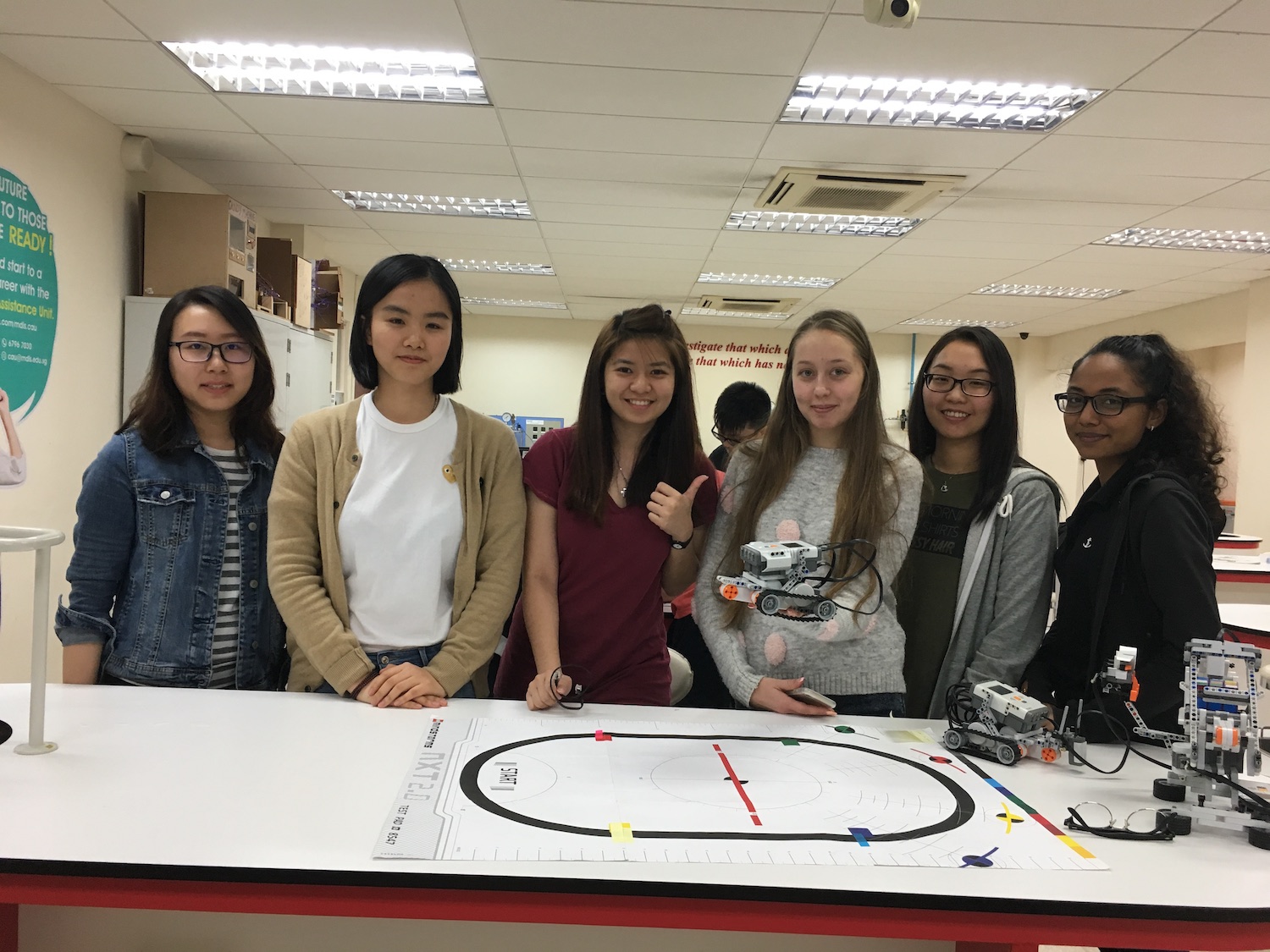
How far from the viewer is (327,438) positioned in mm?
1596

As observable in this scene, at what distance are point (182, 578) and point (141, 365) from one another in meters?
2.84

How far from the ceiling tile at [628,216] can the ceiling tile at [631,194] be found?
81 mm

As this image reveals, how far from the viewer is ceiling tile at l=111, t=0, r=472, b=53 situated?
271 centimetres

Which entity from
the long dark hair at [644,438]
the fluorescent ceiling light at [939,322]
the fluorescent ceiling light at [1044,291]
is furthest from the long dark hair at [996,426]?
the fluorescent ceiling light at [939,322]

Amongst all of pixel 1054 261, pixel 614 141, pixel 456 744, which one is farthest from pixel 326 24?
pixel 1054 261

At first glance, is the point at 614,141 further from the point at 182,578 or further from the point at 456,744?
the point at 456,744

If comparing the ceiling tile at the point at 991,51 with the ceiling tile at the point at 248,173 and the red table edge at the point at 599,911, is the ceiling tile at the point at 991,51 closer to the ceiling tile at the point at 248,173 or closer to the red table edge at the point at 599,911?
the red table edge at the point at 599,911

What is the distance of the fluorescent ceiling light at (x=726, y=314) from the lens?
859 centimetres

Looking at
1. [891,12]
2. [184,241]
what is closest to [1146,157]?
[891,12]

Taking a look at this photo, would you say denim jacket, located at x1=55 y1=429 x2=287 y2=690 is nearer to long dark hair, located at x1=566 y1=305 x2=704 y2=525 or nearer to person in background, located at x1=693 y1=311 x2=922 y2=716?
long dark hair, located at x1=566 y1=305 x2=704 y2=525

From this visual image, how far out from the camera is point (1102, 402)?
1670mm

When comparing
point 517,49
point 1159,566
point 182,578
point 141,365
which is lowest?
point 182,578

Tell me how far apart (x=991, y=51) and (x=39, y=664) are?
10.4 feet

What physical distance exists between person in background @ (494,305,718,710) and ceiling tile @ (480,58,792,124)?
69.5 inches
